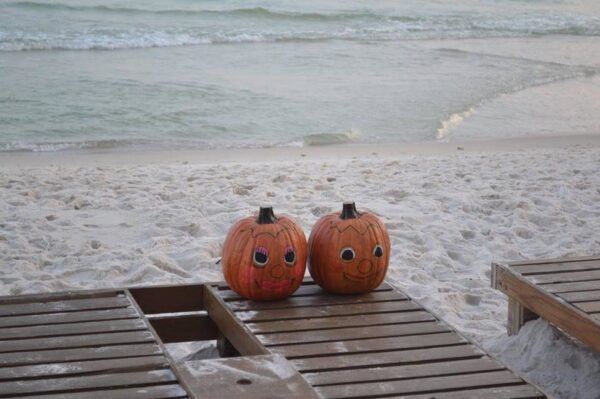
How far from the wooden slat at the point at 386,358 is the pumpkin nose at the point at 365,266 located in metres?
0.61

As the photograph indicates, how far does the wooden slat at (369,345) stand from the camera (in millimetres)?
3133

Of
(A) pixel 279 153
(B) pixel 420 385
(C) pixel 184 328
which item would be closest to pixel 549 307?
(B) pixel 420 385

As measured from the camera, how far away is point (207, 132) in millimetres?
10875

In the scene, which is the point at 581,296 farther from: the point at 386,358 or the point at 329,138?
the point at 329,138

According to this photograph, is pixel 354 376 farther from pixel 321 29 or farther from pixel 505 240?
pixel 321 29

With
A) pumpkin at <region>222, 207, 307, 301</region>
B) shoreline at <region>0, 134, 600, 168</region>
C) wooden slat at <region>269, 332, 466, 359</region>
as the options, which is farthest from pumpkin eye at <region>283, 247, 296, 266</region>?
shoreline at <region>0, 134, 600, 168</region>

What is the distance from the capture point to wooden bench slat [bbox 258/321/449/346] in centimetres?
325

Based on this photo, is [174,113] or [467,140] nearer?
[467,140]

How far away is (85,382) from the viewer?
284 cm

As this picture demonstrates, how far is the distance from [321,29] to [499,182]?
14.7 m

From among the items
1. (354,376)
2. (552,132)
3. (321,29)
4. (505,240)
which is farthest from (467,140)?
(321,29)

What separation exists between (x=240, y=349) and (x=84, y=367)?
0.64m

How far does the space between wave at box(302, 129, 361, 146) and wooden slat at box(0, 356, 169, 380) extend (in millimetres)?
7441

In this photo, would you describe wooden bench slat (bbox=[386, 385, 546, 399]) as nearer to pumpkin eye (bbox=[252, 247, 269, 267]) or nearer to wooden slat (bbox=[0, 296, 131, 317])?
pumpkin eye (bbox=[252, 247, 269, 267])
